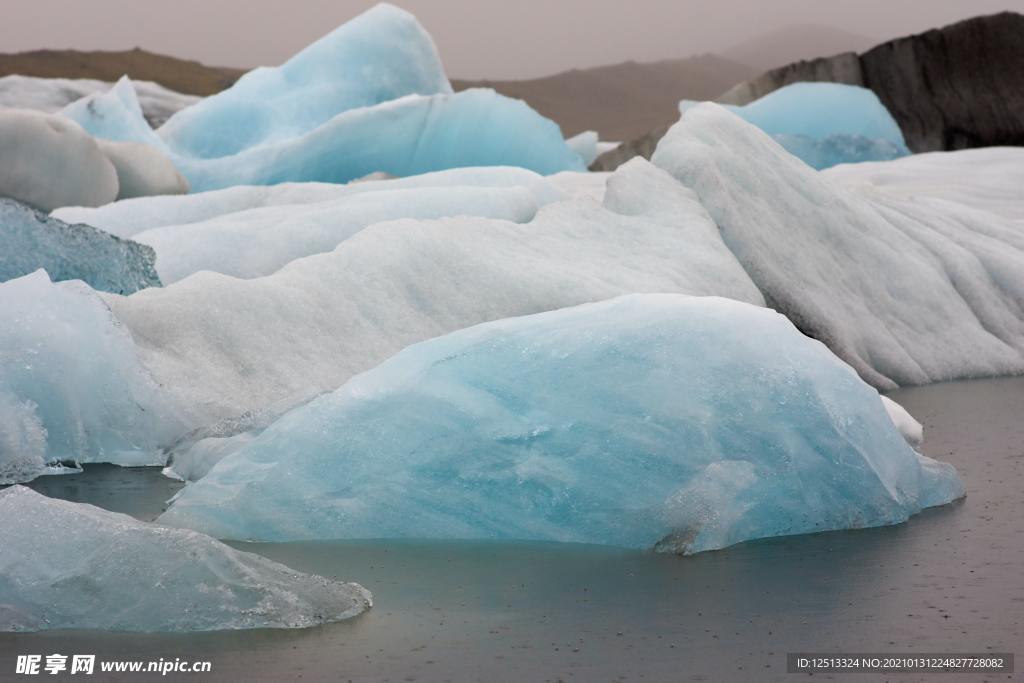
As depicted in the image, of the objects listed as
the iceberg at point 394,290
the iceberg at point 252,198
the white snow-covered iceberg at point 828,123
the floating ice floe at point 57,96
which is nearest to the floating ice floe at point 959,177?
the white snow-covered iceberg at point 828,123

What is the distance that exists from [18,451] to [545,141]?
1122cm

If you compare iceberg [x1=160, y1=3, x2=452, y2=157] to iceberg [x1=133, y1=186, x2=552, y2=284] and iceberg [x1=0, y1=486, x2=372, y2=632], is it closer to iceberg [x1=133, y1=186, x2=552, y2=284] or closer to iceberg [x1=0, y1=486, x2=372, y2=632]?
iceberg [x1=133, y1=186, x2=552, y2=284]

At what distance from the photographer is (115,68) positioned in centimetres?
4684

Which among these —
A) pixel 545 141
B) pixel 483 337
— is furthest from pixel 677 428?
pixel 545 141

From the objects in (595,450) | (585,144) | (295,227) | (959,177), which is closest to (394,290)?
(295,227)

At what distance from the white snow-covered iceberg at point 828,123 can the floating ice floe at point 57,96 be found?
1215 cm

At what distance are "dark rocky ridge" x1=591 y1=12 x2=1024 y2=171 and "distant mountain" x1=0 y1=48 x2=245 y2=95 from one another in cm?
2962

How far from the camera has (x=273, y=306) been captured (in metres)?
6.61

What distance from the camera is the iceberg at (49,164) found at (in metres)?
11.8

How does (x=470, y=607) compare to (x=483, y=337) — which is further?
(x=483, y=337)

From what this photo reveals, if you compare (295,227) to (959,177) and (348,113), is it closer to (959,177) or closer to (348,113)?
(348,113)

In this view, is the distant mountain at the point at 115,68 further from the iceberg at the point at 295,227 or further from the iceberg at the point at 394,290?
the iceberg at the point at 394,290

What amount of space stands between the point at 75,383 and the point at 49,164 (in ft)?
22.4

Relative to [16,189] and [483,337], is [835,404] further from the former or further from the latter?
[16,189]
